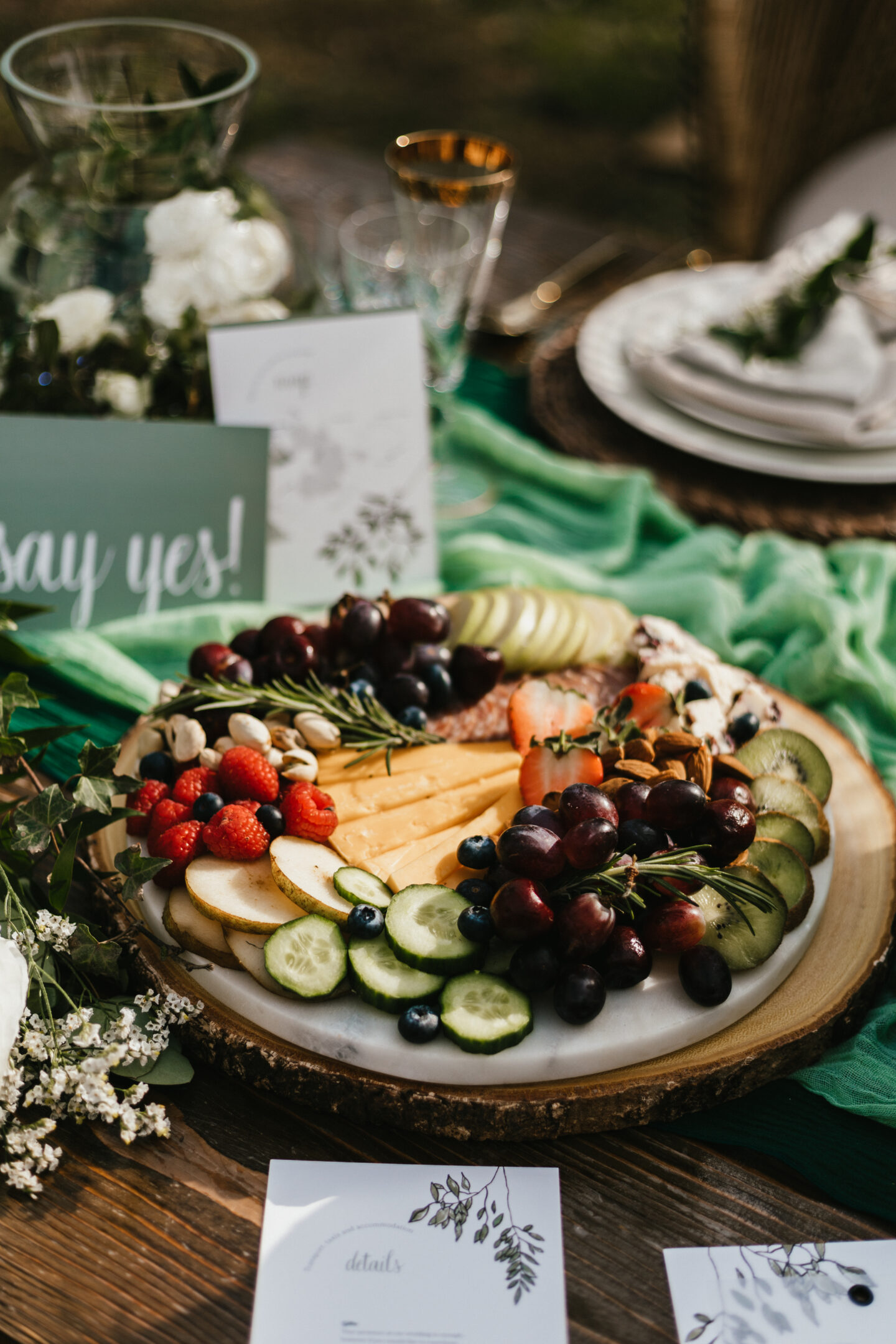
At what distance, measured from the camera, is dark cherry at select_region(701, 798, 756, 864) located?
3.89 feet

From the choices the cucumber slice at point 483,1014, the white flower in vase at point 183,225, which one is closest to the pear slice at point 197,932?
the cucumber slice at point 483,1014

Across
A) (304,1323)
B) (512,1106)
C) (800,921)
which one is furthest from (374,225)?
(304,1323)

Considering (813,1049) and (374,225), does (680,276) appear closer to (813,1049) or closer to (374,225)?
(374,225)

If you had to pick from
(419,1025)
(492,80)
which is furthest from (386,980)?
(492,80)

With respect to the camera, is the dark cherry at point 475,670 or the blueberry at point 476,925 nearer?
the blueberry at point 476,925

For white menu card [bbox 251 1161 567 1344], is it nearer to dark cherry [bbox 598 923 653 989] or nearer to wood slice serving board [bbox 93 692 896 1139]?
wood slice serving board [bbox 93 692 896 1139]

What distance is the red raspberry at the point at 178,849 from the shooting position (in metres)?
1.21

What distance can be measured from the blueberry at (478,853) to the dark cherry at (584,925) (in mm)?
107

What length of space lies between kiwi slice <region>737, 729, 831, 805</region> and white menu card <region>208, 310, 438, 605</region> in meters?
0.68

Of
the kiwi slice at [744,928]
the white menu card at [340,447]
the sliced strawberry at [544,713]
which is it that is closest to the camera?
the kiwi slice at [744,928]

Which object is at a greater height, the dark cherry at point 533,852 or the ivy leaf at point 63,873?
the dark cherry at point 533,852

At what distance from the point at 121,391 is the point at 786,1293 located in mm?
1480

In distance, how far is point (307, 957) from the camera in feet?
3.68

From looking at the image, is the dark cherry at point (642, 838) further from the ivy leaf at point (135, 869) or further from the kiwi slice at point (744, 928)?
the ivy leaf at point (135, 869)
